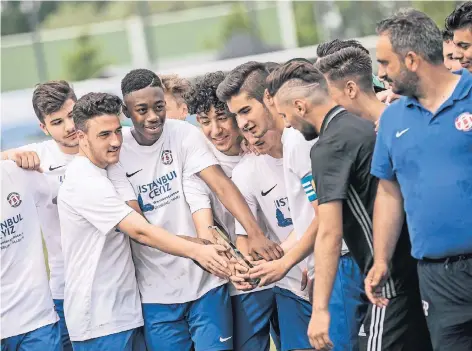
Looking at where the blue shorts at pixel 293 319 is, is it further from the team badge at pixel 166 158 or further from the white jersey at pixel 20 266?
the white jersey at pixel 20 266

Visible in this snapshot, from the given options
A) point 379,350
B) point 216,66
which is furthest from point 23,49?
point 379,350

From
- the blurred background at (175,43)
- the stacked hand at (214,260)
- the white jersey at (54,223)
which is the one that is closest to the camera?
the stacked hand at (214,260)

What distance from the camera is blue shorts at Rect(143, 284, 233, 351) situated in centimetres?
664

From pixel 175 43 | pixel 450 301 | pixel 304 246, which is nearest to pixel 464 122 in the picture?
pixel 450 301

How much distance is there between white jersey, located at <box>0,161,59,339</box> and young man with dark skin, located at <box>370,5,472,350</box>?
2.61 m

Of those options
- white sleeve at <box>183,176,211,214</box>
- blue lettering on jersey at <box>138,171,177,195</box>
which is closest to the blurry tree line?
white sleeve at <box>183,176,211,214</box>

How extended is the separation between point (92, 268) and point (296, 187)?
149 cm

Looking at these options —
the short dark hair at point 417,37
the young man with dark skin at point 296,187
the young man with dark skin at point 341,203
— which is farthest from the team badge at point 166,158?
the short dark hair at point 417,37

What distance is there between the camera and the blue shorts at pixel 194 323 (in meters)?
6.64

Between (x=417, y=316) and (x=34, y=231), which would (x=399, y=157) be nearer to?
(x=417, y=316)

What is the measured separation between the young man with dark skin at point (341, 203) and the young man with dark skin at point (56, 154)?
2490 mm

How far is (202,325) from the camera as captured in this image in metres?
6.66

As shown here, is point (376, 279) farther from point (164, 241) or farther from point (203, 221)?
point (203, 221)

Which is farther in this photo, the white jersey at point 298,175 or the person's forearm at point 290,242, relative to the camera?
the person's forearm at point 290,242
